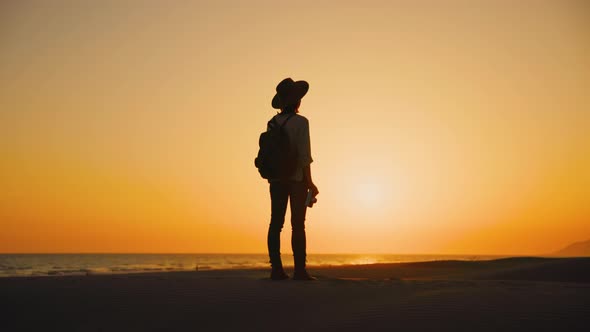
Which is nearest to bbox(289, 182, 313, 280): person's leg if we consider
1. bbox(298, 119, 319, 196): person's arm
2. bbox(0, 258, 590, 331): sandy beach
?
bbox(298, 119, 319, 196): person's arm

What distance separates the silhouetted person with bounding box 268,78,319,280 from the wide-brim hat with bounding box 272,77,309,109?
0.26 metres

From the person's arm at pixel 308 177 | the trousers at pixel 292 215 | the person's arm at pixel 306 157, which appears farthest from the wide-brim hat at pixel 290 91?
the trousers at pixel 292 215

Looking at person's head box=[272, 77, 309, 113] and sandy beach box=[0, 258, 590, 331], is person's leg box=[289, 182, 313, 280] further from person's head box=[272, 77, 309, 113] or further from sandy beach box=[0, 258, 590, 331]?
person's head box=[272, 77, 309, 113]

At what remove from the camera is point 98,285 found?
6.59 metres

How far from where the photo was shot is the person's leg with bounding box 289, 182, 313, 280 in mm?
7344

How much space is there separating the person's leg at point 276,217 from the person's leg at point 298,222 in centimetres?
14

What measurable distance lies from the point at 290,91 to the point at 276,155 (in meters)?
0.99

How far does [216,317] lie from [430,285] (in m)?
2.83

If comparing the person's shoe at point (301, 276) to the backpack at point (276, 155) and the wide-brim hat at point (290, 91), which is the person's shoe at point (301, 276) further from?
the wide-brim hat at point (290, 91)

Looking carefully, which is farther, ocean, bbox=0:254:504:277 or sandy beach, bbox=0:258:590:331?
ocean, bbox=0:254:504:277

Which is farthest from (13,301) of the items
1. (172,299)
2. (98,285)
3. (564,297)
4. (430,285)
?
(564,297)

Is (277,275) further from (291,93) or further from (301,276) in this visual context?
(291,93)

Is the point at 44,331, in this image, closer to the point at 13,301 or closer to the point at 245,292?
the point at 13,301

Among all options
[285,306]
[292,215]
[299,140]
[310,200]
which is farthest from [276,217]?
[285,306]
